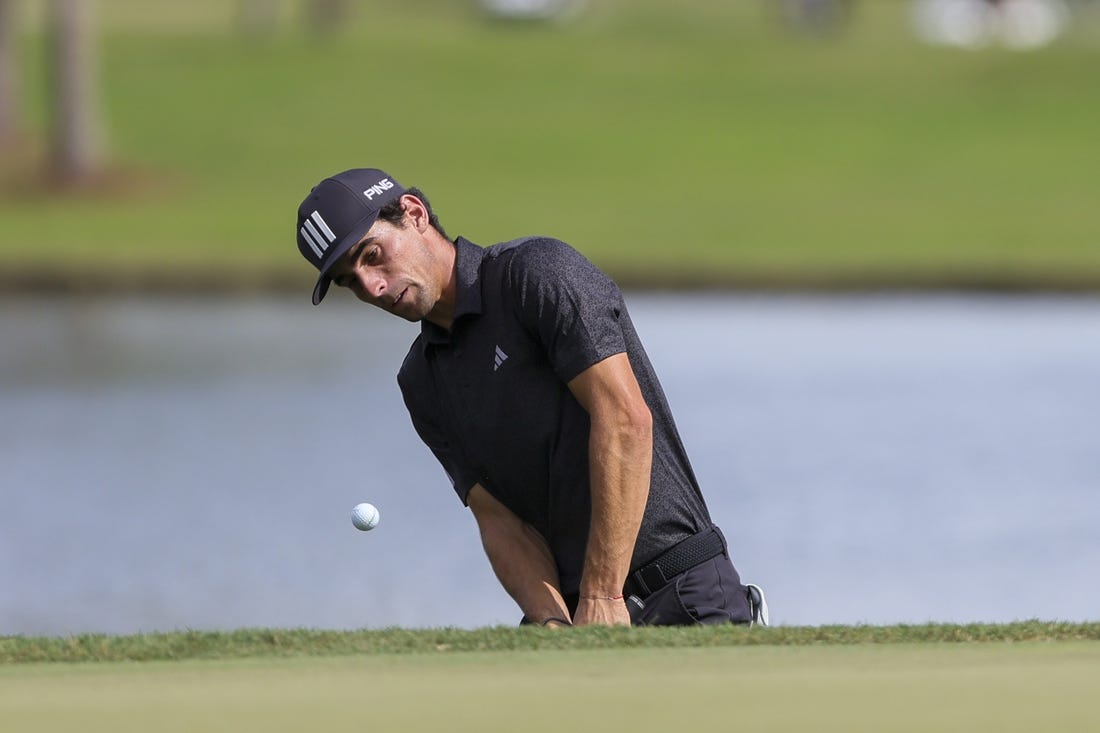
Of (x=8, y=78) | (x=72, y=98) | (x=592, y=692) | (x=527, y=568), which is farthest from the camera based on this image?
(x=8, y=78)

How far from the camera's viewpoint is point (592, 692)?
3961mm

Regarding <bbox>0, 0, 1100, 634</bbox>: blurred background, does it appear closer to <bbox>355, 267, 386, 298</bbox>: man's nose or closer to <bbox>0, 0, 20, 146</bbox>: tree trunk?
<bbox>0, 0, 20, 146</bbox>: tree trunk

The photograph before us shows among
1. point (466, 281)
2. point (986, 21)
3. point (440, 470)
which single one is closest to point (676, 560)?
point (466, 281)

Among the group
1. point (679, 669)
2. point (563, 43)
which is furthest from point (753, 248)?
point (679, 669)

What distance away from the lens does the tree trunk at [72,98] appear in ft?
106

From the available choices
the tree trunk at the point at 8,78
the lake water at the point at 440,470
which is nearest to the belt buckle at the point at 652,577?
the lake water at the point at 440,470

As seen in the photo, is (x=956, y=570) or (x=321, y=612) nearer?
(x=321, y=612)

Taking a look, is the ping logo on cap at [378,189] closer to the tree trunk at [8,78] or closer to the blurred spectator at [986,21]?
the tree trunk at [8,78]

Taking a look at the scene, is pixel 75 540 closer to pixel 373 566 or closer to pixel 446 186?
pixel 373 566

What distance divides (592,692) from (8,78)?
3522 centimetres

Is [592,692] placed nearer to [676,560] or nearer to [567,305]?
[567,305]

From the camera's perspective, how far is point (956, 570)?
11.5 meters

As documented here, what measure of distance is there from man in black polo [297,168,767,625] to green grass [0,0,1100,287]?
19.2m

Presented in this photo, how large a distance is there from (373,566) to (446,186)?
22.1 metres
